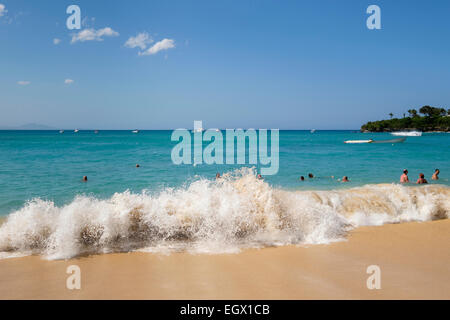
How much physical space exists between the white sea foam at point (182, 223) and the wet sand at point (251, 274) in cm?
45

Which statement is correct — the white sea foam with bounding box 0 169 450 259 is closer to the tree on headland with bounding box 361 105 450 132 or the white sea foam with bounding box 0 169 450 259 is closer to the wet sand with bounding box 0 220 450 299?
the wet sand with bounding box 0 220 450 299

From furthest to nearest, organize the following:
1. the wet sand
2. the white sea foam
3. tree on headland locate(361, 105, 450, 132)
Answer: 1. tree on headland locate(361, 105, 450, 132)
2. the white sea foam
3. the wet sand

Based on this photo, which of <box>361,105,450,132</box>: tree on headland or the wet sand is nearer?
the wet sand

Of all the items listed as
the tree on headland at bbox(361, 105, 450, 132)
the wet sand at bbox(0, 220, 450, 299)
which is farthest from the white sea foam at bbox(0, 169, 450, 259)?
the tree on headland at bbox(361, 105, 450, 132)

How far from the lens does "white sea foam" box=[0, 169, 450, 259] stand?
574cm

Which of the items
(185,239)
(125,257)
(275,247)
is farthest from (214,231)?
(125,257)

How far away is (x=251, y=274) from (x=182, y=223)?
2468mm

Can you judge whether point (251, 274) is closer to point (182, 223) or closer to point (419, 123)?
point (182, 223)

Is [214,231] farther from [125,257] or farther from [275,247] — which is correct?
[125,257]

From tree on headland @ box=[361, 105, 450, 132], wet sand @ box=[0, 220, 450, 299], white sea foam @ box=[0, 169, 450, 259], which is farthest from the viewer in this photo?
tree on headland @ box=[361, 105, 450, 132]

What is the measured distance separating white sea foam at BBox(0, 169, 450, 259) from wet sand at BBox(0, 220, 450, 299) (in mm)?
450

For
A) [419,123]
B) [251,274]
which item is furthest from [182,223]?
[419,123]

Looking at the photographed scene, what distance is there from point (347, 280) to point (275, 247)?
5.73 feet

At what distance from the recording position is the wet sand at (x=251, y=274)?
4.02 metres
